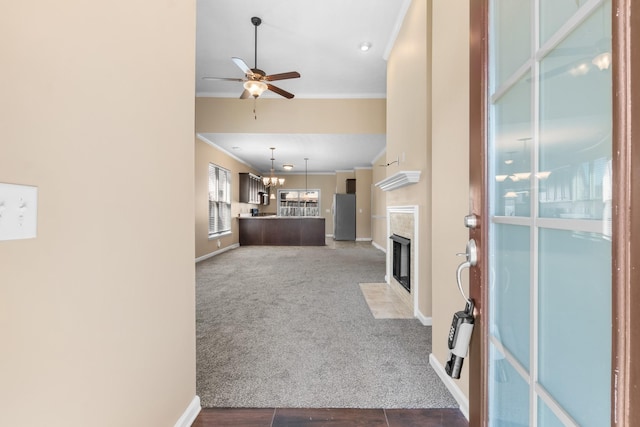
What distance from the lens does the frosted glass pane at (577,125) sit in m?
0.57

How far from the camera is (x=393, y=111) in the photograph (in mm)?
3816

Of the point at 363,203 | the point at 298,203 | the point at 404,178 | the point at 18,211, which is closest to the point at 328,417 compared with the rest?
the point at 18,211

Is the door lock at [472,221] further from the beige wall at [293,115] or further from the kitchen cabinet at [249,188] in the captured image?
the kitchen cabinet at [249,188]

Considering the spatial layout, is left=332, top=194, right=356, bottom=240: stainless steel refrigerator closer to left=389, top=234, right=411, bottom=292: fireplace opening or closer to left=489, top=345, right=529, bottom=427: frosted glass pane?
left=389, top=234, right=411, bottom=292: fireplace opening

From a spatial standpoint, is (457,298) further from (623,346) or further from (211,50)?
(211,50)

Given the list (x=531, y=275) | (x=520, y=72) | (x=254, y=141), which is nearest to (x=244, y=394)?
(x=531, y=275)

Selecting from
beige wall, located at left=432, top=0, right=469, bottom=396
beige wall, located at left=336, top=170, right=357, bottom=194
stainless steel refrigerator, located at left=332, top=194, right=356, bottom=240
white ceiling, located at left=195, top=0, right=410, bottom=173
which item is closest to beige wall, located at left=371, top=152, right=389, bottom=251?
stainless steel refrigerator, located at left=332, top=194, right=356, bottom=240

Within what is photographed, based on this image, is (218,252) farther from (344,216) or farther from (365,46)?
(365,46)

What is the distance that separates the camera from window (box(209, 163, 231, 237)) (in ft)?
22.4

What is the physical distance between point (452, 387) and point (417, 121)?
2216mm

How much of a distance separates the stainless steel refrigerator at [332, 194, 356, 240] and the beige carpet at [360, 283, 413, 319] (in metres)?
5.91

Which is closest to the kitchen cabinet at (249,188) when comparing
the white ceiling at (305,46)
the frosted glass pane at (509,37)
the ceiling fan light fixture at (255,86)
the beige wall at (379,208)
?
the white ceiling at (305,46)

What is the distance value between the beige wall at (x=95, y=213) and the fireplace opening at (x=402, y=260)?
2.50 metres

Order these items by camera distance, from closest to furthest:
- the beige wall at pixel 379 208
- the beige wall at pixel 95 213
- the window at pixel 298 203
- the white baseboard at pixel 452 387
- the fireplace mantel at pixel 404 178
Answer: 1. the beige wall at pixel 95 213
2. the white baseboard at pixel 452 387
3. the fireplace mantel at pixel 404 178
4. the beige wall at pixel 379 208
5. the window at pixel 298 203
